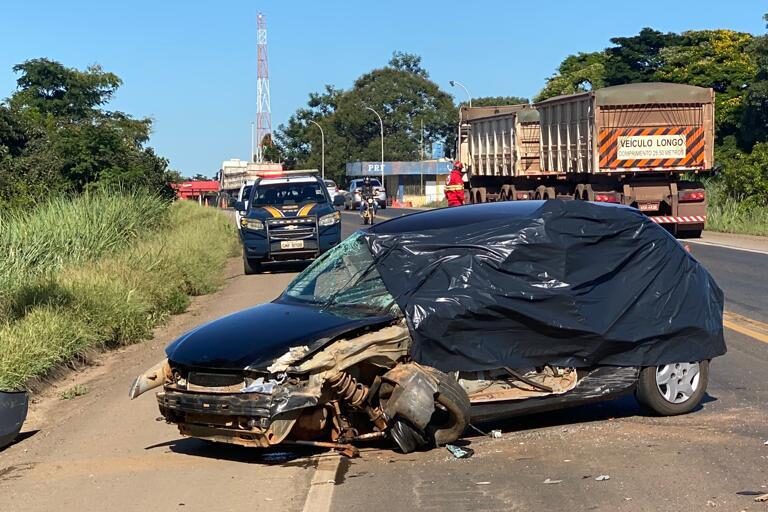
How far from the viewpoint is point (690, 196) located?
26.1 meters

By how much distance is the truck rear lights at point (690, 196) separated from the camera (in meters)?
26.0

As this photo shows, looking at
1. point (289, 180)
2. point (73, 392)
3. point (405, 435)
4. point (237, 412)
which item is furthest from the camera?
point (289, 180)

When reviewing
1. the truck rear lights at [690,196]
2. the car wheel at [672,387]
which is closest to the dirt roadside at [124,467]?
the car wheel at [672,387]

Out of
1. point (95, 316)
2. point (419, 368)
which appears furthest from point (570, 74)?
point (419, 368)

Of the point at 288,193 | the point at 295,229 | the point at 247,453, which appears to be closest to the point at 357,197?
the point at 288,193

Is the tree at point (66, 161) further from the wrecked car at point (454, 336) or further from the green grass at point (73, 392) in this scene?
the wrecked car at point (454, 336)

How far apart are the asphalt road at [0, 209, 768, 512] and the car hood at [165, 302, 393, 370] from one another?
0.73 m

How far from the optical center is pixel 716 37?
5716 cm

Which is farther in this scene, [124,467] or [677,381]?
[677,381]

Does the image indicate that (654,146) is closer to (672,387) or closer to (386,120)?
(672,387)

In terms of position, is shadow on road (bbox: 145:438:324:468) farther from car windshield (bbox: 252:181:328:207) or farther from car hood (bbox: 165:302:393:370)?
car windshield (bbox: 252:181:328:207)

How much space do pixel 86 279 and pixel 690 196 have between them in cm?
1699

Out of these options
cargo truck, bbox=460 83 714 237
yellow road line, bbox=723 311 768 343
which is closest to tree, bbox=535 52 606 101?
cargo truck, bbox=460 83 714 237

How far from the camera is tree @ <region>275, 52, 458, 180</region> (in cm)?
9850
